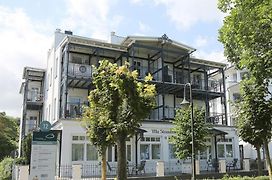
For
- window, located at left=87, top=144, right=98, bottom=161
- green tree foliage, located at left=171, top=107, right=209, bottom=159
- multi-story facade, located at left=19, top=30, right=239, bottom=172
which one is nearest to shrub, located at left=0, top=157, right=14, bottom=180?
multi-story facade, located at left=19, top=30, right=239, bottom=172

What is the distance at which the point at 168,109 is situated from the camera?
30641mm

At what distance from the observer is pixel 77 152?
2430 cm

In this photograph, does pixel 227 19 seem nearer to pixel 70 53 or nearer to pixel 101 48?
pixel 101 48

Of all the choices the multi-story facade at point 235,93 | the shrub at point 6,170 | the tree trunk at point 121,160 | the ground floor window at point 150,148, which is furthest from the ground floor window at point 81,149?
the multi-story facade at point 235,93

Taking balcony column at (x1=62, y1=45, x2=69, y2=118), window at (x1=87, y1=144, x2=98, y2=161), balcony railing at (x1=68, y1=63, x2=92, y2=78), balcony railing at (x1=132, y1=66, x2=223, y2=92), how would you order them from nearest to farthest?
window at (x1=87, y1=144, x2=98, y2=161), balcony column at (x1=62, y1=45, x2=69, y2=118), balcony railing at (x1=68, y1=63, x2=92, y2=78), balcony railing at (x1=132, y1=66, x2=223, y2=92)

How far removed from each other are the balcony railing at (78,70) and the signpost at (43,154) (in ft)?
38.0

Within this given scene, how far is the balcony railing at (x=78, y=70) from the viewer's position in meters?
26.5

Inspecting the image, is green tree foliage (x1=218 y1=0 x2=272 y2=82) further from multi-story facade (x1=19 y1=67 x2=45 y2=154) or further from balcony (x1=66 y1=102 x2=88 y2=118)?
multi-story facade (x1=19 y1=67 x2=45 y2=154)

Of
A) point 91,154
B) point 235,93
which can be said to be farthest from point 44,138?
point 235,93

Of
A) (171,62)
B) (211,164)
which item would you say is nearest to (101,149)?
(211,164)

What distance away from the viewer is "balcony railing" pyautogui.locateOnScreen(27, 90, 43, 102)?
34.5 m

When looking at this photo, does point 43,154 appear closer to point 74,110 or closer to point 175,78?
point 74,110

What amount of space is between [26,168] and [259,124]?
12715 millimetres

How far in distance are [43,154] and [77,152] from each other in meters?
9.52
